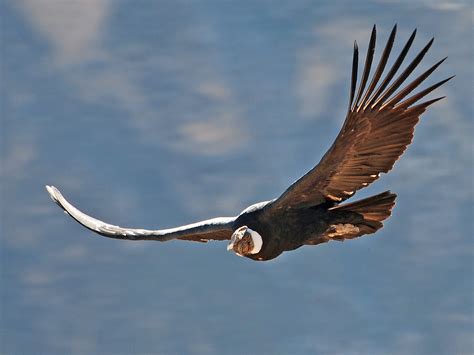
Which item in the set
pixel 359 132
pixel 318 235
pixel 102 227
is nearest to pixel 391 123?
pixel 359 132

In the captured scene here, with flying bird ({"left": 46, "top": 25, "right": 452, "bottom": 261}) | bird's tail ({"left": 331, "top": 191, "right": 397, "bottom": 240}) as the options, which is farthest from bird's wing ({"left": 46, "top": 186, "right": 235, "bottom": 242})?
bird's tail ({"left": 331, "top": 191, "right": 397, "bottom": 240})

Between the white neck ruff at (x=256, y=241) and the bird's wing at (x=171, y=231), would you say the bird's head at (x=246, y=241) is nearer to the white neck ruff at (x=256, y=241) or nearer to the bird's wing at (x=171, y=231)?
the white neck ruff at (x=256, y=241)

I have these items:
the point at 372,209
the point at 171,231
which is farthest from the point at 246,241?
the point at 372,209

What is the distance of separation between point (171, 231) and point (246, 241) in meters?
0.70

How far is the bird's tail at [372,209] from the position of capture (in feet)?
28.5

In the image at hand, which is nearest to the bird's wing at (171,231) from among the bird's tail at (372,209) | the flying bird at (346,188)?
the flying bird at (346,188)

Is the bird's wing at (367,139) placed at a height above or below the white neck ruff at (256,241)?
above

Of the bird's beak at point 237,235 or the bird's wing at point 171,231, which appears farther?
the bird's wing at point 171,231

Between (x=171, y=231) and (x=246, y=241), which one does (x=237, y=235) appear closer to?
(x=246, y=241)

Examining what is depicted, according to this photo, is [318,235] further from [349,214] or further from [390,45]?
[390,45]

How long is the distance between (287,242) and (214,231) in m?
0.54

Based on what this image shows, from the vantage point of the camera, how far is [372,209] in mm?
8711

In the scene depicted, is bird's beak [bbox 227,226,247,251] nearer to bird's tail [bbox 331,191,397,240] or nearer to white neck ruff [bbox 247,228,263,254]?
white neck ruff [bbox 247,228,263,254]

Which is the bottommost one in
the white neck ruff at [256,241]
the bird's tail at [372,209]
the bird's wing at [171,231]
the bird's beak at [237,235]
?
the white neck ruff at [256,241]
